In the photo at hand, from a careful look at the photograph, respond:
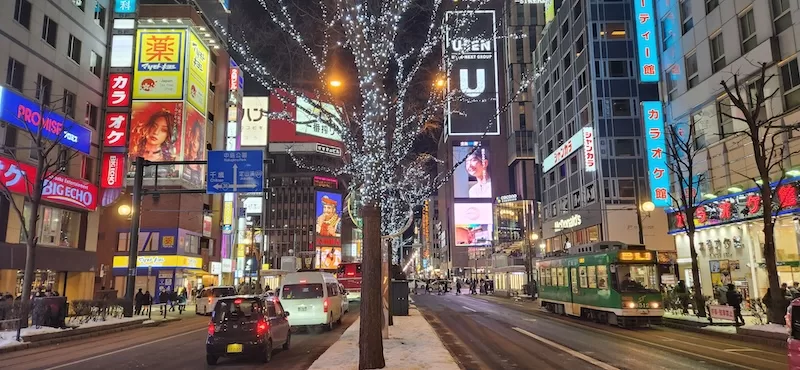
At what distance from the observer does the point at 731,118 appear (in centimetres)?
2656

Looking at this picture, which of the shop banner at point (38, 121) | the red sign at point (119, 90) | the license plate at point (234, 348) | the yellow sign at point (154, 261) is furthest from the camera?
the yellow sign at point (154, 261)

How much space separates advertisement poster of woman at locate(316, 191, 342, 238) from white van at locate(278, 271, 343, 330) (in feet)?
322

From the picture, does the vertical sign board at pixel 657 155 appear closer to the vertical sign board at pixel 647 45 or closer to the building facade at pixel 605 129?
the vertical sign board at pixel 647 45

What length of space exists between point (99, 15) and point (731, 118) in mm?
37051

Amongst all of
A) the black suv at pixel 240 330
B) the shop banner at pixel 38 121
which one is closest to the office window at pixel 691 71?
the black suv at pixel 240 330

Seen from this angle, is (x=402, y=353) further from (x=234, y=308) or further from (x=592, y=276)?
(x=592, y=276)

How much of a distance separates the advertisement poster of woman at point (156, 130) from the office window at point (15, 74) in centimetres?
1689

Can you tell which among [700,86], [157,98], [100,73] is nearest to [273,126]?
[157,98]

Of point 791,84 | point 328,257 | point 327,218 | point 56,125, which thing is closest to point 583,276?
point 791,84

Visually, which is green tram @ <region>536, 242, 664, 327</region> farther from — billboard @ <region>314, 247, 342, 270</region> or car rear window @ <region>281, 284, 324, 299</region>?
billboard @ <region>314, 247, 342, 270</region>

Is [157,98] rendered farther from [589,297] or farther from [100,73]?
[589,297]

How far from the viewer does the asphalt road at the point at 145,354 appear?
12.1 m

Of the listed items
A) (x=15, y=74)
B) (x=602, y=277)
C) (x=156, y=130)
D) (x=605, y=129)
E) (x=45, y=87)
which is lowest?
(x=602, y=277)

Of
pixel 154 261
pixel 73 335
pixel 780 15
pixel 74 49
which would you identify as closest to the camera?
pixel 73 335
